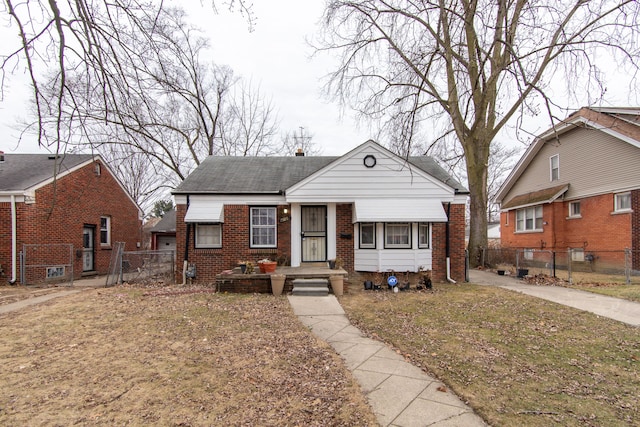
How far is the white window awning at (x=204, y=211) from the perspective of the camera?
34.7ft

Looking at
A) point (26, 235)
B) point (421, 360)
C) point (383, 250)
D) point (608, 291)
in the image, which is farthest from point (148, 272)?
point (608, 291)

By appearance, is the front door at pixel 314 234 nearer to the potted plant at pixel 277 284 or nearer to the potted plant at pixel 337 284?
the potted plant at pixel 337 284

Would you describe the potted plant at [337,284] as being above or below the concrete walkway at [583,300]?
above

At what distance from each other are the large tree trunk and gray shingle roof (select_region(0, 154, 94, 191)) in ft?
50.5

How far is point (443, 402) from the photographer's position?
3.33m

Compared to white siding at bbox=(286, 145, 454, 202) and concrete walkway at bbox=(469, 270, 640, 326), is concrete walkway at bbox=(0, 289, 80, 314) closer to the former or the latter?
white siding at bbox=(286, 145, 454, 202)

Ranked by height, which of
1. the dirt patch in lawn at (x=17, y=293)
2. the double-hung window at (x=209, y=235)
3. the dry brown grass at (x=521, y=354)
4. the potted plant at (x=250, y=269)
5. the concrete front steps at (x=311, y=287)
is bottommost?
the dirt patch in lawn at (x=17, y=293)

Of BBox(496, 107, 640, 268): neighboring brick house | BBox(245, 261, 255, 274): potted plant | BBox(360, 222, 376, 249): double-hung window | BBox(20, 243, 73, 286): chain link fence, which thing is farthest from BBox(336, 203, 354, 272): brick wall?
BBox(20, 243, 73, 286): chain link fence

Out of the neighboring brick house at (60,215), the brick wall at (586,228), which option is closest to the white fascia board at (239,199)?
the neighboring brick house at (60,215)

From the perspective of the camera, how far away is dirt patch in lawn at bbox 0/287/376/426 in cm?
309

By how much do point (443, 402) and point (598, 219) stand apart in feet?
50.4

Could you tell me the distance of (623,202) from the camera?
13.5 metres

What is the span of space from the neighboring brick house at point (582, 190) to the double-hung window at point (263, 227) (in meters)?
9.58

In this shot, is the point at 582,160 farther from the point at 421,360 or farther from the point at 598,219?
the point at 421,360
